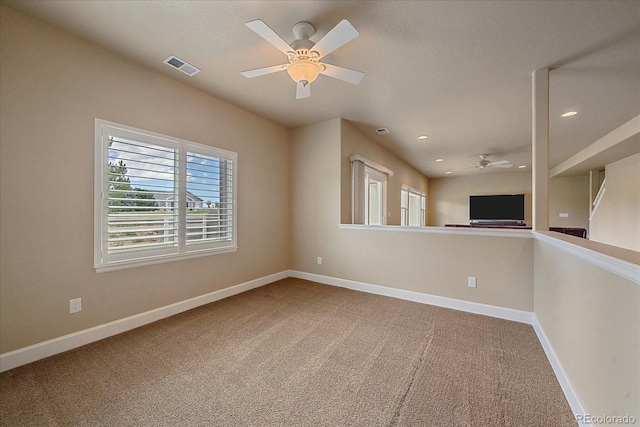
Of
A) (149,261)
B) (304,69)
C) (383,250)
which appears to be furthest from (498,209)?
(149,261)

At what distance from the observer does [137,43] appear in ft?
7.63

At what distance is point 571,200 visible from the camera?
7.75 metres

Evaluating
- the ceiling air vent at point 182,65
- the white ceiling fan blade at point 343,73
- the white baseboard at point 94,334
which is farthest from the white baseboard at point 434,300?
the ceiling air vent at point 182,65

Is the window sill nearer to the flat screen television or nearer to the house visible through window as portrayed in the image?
the house visible through window

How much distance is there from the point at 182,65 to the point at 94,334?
269 cm

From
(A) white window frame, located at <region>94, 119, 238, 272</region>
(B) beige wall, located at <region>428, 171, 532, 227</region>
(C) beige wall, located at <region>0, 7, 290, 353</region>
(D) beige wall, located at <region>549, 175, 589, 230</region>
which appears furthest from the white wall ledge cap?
(D) beige wall, located at <region>549, 175, 589, 230</region>

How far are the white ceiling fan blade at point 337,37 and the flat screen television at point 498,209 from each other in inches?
344

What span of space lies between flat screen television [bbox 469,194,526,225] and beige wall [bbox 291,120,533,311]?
6.62 m

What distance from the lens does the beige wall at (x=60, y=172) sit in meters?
1.95

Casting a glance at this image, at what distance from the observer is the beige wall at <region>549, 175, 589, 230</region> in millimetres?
7543

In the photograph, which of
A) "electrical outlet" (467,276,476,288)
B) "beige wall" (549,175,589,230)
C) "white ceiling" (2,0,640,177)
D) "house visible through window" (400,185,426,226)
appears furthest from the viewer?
"beige wall" (549,175,589,230)

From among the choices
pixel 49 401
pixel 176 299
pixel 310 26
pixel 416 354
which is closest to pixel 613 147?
pixel 416 354

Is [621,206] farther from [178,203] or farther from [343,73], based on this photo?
[178,203]

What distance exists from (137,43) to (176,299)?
8.52 ft
